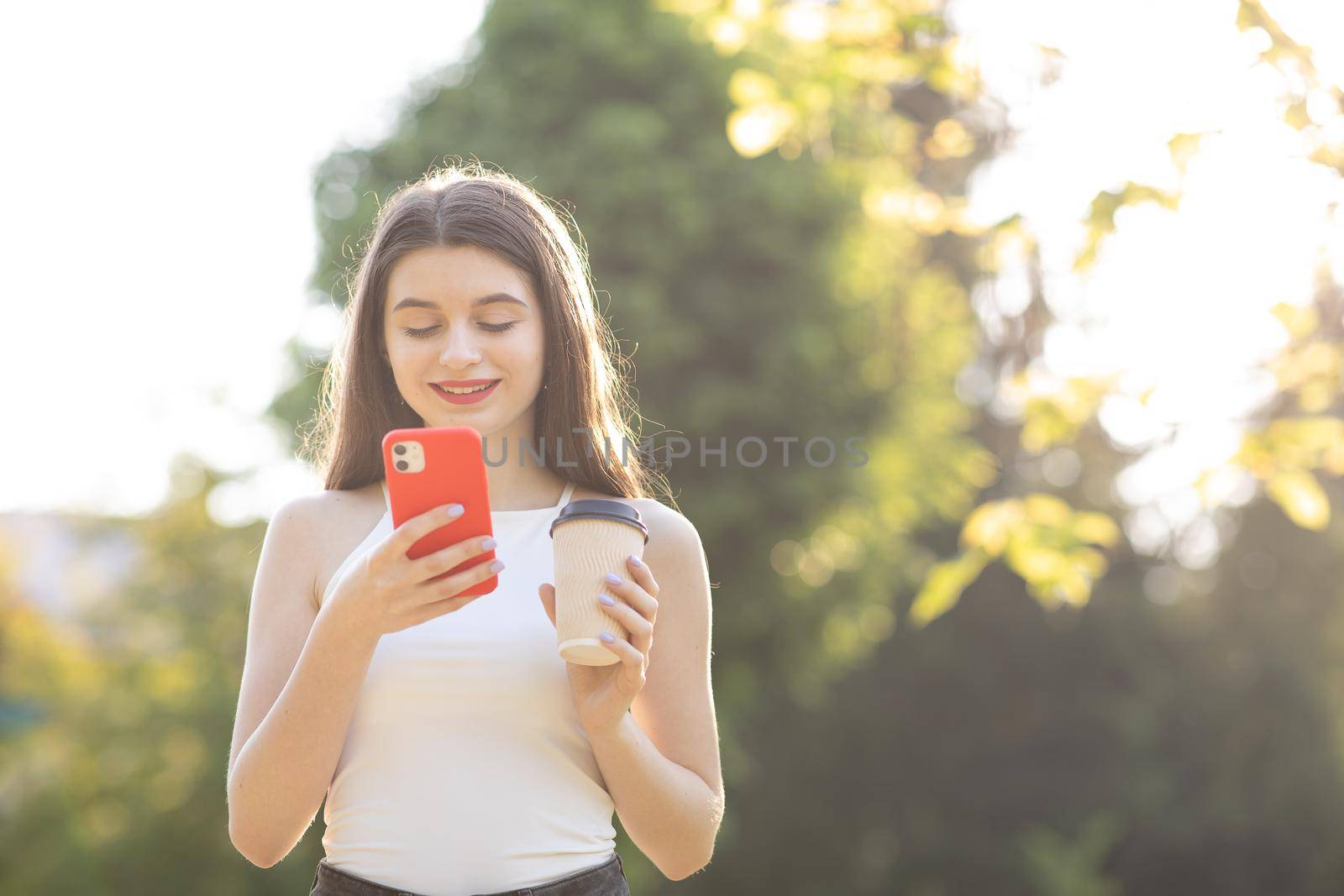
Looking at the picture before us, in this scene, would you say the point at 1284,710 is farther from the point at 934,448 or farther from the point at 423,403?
the point at 423,403

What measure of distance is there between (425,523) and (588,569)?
225 mm

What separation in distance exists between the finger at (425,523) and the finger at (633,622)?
0.23 meters

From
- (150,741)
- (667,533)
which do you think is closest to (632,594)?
(667,533)

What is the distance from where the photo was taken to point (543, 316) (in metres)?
1.94

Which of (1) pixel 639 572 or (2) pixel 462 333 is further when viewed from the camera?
(2) pixel 462 333

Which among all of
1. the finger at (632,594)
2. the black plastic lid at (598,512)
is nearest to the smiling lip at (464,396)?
the black plastic lid at (598,512)

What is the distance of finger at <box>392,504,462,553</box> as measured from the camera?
1.52m

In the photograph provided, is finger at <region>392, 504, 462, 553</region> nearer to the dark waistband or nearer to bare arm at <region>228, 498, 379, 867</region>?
bare arm at <region>228, 498, 379, 867</region>

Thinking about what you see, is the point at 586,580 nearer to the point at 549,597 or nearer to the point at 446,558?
the point at 549,597

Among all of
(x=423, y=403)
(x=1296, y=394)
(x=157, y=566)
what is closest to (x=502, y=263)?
(x=423, y=403)

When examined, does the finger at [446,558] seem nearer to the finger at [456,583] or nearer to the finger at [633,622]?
the finger at [456,583]

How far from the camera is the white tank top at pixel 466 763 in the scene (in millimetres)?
1688

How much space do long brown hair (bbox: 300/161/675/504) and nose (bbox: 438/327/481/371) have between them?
0.15m

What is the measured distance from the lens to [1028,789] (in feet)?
36.4
